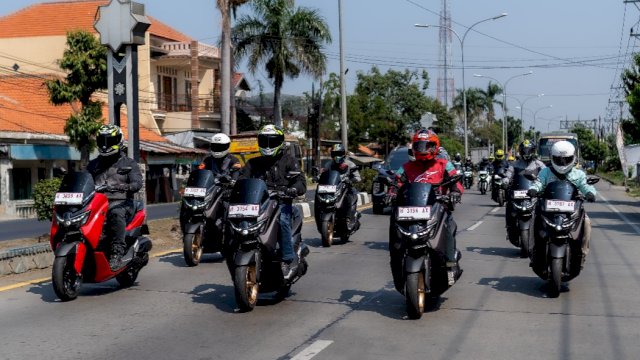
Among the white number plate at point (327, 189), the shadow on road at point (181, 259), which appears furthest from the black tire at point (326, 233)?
the shadow on road at point (181, 259)

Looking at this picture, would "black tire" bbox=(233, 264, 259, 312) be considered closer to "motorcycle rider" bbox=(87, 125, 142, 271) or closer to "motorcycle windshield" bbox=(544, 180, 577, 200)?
"motorcycle rider" bbox=(87, 125, 142, 271)

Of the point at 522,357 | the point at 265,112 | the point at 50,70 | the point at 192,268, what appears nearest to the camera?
the point at 522,357

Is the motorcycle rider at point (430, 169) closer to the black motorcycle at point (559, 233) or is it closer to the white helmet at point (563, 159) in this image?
the black motorcycle at point (559, 233)

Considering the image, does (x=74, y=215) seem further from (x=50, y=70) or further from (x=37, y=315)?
(x=50, y=70)

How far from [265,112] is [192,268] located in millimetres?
52512

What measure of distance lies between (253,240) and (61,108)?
34318 millimetres

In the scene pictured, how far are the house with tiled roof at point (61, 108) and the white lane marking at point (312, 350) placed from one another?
27957mm

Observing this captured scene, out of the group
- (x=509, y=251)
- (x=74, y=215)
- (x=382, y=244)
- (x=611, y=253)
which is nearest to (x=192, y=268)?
(x=74, y=215)

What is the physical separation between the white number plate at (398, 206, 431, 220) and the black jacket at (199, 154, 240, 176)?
5.57m

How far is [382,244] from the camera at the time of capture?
15516mm

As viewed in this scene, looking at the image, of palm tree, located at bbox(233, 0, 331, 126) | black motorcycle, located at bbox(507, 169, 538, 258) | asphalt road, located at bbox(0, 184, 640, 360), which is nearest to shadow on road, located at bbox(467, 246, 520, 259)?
black motorcycle, located at bbox(507, 169, 538, 258)

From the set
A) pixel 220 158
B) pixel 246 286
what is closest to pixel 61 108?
pixel 220 158

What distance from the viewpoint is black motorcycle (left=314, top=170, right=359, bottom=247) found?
49.3 feet

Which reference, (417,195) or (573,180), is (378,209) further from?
(417,195)
